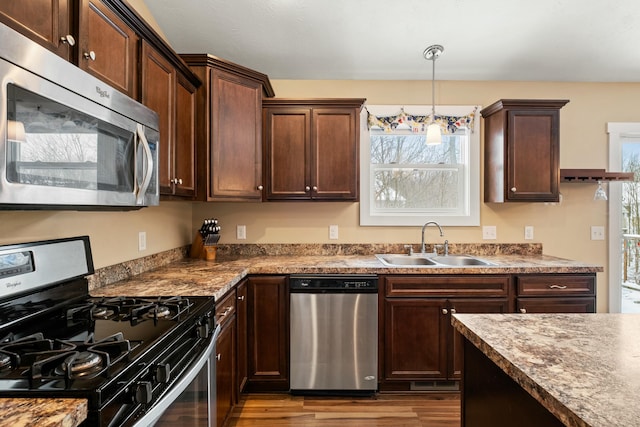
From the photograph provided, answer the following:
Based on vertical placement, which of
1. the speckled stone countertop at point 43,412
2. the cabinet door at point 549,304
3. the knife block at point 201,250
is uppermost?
the knife block at point 201,250

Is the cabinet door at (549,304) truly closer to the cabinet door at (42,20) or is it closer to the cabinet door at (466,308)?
the cabinet door at (466,308)

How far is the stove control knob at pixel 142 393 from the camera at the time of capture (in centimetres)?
87

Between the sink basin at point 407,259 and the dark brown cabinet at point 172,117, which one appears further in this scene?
the sink basin at point 407,259

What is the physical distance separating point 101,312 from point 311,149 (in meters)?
1.80

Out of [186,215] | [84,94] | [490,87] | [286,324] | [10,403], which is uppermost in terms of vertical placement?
[490,87]

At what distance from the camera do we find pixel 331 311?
2314 mm

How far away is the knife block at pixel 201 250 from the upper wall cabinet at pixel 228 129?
1.62 ft

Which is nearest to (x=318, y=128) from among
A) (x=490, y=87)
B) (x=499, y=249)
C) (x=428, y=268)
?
(x=428, y=268)

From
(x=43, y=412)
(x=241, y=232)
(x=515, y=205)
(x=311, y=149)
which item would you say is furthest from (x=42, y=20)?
(x=515, y=205)

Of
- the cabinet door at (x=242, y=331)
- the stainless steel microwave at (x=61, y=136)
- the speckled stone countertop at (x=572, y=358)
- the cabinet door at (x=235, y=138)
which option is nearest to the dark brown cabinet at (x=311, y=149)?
the cabinet door at (x=235, y=138)

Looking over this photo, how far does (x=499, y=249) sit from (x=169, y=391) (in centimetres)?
287

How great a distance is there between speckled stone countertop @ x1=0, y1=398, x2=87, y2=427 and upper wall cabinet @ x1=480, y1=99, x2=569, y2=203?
2.89 meters

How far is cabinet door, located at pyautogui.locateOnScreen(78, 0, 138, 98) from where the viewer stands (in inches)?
48.5

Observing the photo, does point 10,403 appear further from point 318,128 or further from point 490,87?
point 490,87
